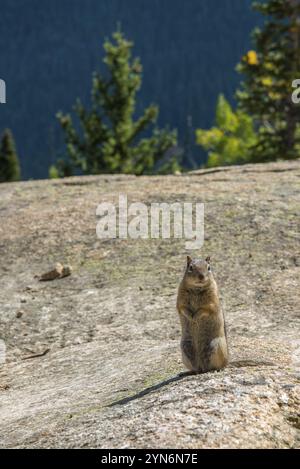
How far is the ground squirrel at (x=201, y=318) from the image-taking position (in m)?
7.38

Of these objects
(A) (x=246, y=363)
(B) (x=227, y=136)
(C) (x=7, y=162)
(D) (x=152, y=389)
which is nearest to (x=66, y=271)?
(D) (x=152, y=389)

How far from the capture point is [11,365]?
38.0 feet

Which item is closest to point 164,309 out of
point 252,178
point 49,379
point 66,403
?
point 49,379

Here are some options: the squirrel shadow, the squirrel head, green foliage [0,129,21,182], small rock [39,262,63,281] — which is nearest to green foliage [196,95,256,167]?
green foliage [0,129,21,182]

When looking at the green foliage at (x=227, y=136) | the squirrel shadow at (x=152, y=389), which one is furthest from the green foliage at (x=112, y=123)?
the squirrel shadow at (x=152, y=389)

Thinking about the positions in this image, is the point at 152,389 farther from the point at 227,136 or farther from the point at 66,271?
the point at 227,136

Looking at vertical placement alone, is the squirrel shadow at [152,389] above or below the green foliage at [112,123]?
below

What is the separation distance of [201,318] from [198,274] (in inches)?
18.5

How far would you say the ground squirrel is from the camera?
7375 millimetres

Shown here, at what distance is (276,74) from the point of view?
37688 mm

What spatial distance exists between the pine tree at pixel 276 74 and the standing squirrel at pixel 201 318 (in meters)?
31.1

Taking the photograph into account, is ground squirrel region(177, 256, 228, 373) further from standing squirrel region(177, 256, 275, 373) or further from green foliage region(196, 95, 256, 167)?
green foliage region(196, 95, 256, 167)

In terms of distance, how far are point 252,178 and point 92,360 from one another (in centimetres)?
1058

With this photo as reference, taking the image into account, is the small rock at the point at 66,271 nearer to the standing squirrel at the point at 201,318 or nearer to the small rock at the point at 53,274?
the small rock at the point at 53,274
